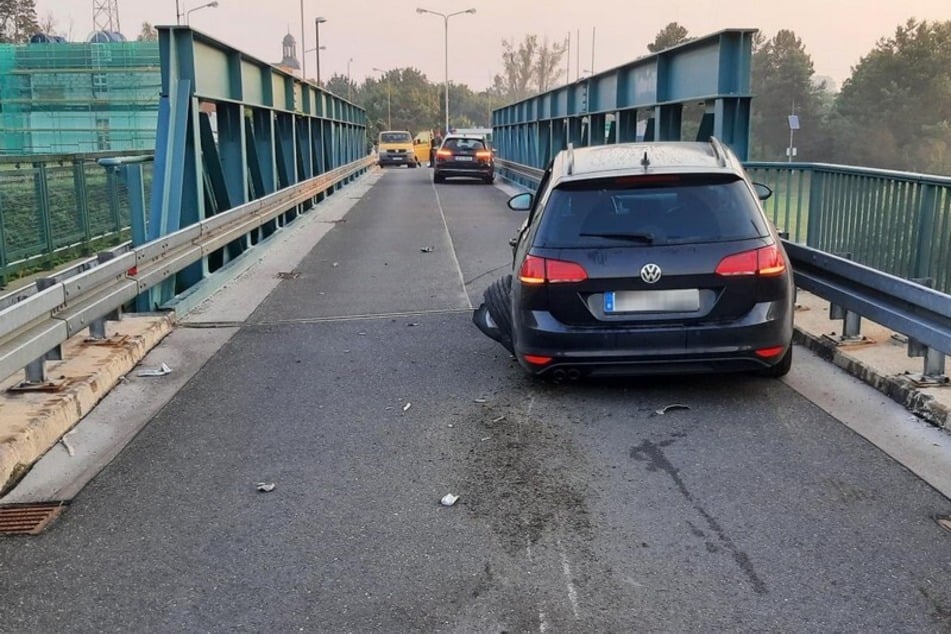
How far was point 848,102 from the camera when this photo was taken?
67.7 m

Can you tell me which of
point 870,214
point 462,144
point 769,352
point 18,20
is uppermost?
point 18,20

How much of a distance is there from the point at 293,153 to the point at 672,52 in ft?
26.4

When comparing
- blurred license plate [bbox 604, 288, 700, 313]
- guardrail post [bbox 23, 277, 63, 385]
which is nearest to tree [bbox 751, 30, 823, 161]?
blurred license plate [bbox 604, 288, 700, 313]

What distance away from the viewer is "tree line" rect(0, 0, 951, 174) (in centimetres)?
6303

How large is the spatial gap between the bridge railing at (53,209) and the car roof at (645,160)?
769 centimetres

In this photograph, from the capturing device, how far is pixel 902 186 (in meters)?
7.10

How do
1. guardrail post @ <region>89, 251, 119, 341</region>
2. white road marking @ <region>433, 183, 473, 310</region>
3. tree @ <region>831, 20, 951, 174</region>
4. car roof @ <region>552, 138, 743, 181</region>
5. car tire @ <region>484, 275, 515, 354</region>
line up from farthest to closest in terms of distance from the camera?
tree @ <region>831, 20, 951, 174</region>
white road marking @ <region>433, 183, 473, 310</region>
guardrail post @ <region>89, 251, 119, 341</region>
car tire @ <region>484, 275, 515, 354</region>
car roof @ <region>552, 138, 743, 181</region>

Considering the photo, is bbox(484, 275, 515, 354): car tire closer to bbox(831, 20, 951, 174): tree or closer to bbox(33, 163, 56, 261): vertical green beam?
bbox(33, 163, 56, 261): vertical green beam

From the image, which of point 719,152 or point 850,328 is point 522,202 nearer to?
point 719,152

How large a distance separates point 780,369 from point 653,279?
4.04ft

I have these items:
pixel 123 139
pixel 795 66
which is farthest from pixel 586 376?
pixel 795 66

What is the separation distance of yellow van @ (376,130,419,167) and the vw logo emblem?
47835mm

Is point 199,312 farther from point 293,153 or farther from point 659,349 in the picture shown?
point 293,153

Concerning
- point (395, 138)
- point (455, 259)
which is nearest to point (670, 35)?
point (395, 138)
